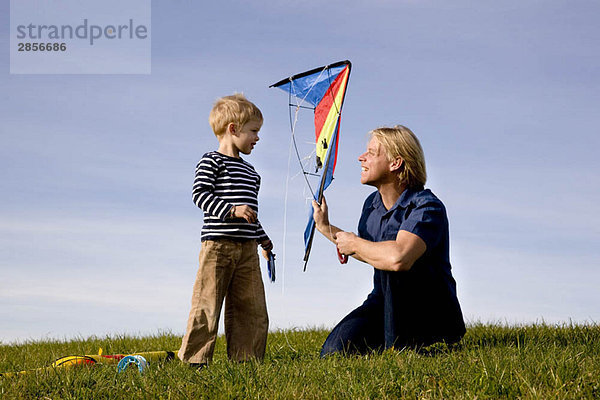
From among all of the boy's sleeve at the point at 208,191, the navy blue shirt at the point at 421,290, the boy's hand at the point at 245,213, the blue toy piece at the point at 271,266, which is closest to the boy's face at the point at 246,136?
the boy's sleeve at the point at 208,191

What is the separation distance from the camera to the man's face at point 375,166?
16.4ft

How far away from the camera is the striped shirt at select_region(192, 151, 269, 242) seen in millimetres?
5121

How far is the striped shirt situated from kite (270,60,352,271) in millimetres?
520

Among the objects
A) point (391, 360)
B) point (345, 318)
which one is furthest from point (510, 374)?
point (345, 318)

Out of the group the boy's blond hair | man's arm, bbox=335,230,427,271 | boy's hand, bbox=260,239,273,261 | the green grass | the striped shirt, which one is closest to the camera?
the green grass

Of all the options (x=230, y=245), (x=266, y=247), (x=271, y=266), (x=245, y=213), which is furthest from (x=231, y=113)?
(x=271, y=266)

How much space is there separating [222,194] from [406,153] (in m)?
1.58

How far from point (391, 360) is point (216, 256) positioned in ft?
5.72

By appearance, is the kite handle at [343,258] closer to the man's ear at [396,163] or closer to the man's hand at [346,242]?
the man's hand at [346,242]

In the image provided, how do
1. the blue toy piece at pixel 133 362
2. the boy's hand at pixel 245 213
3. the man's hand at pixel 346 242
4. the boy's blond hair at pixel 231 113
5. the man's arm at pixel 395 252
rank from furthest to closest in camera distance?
the boy's blond hair at pixel 231 113, the boy's hand at pixel 245 213, the blue toy piece at pixel 133 362, the man's hand at pixel 346 242, the man's arm at pixel 395 252

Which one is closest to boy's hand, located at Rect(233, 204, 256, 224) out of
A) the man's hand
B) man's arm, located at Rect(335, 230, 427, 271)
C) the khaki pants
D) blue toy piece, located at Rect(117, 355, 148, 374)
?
the khaki pants

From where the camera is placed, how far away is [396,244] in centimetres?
454

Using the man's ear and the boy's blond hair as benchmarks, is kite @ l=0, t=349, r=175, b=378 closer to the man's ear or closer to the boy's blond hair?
the boy's blond hair

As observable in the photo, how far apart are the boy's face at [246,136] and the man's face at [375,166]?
97 centimetres
